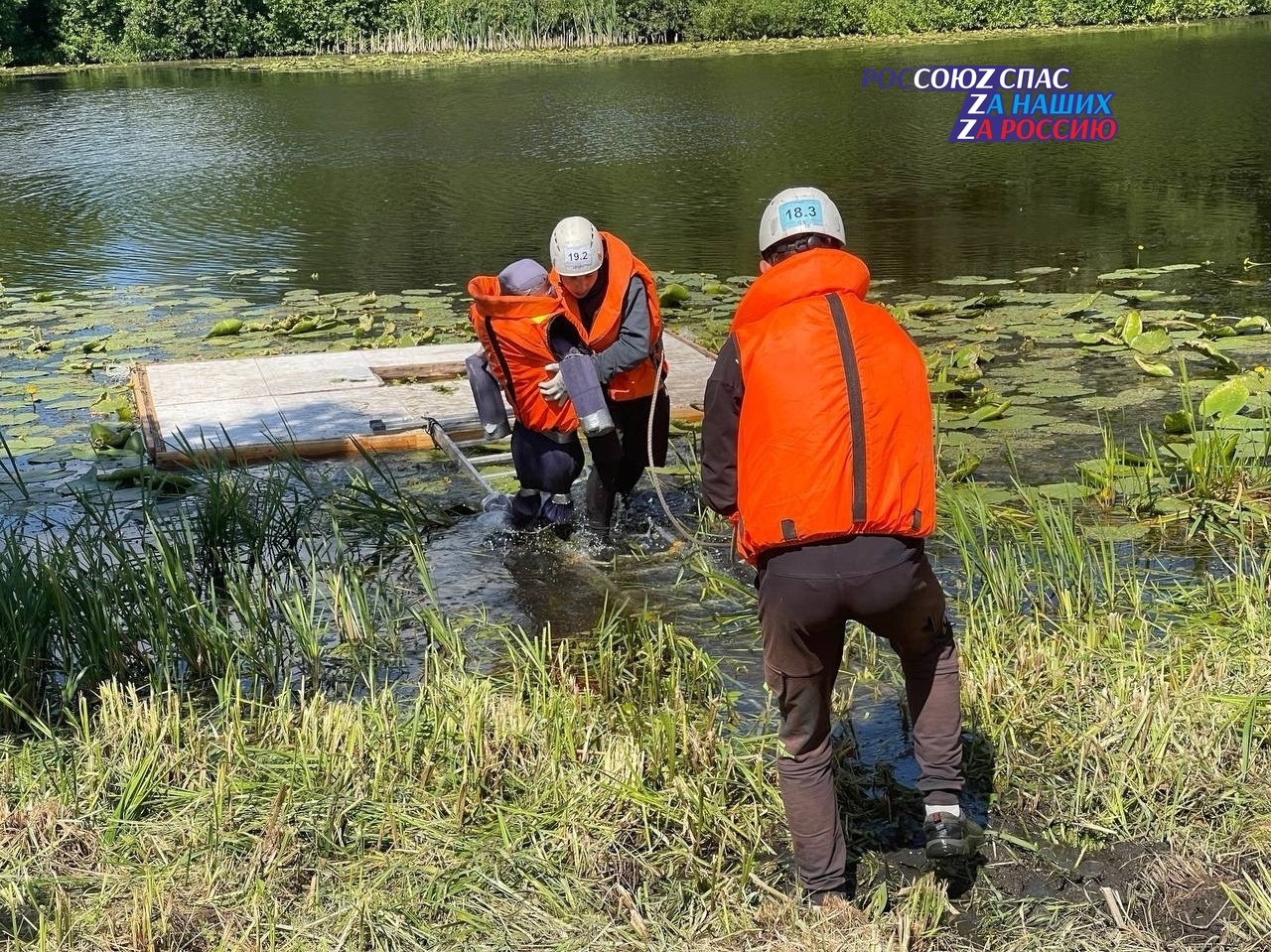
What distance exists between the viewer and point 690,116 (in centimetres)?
2745

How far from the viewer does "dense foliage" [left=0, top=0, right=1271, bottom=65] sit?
46781 millimetres

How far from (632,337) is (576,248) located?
0.47 m

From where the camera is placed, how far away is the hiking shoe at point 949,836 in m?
3.41

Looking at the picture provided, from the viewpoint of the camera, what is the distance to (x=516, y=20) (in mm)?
47344

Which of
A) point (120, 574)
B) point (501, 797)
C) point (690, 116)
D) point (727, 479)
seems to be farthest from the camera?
point (690, 116)

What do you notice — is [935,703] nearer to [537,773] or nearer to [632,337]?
[537,773]

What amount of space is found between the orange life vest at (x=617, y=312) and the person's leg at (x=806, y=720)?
2608 millimetres

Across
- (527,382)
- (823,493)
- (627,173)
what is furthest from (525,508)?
(627,173)

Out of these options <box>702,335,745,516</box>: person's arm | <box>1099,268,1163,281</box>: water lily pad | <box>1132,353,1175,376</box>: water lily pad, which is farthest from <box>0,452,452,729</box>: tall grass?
<box>1099,268,1163,281</box>: water lily pad

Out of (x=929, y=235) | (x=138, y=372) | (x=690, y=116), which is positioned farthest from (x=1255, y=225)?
(x=690, y=116)

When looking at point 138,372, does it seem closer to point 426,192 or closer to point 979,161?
point 426,192

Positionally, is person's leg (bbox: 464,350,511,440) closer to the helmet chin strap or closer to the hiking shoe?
the helmet chin strap

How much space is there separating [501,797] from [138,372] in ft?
20.9

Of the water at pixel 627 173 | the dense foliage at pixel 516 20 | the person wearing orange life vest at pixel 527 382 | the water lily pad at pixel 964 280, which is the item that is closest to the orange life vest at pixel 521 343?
the person wearing orange life vest at pixel 527 382
